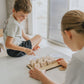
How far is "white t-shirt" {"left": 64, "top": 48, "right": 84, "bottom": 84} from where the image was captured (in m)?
0.53

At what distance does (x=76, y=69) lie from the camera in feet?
1.83

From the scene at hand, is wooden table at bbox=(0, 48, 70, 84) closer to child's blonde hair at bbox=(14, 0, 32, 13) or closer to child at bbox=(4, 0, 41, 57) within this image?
child at bbox=(4, 0, 41, 57)

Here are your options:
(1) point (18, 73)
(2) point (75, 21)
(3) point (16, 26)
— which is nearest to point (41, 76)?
(1) point (18, 73)

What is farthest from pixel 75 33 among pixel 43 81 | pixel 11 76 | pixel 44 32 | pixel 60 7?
pixel 44 32

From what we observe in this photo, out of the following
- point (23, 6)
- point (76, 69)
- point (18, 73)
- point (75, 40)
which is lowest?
point (18, 73)

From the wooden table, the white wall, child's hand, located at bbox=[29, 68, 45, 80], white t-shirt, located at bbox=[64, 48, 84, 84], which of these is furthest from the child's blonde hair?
the white wall

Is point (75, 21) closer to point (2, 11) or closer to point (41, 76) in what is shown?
point (41, 76)

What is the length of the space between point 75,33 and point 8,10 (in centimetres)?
349

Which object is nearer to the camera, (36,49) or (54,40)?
(36,49)

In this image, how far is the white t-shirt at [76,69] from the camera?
53 centimetres

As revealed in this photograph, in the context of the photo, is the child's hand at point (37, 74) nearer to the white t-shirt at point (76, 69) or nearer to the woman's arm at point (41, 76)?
the woman's arm at point (41, 76)

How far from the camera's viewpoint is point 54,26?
3.01 metres

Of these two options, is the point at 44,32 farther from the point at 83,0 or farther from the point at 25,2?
the point at 25,2

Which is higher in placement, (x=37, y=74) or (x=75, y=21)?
(x=75, y=21)
